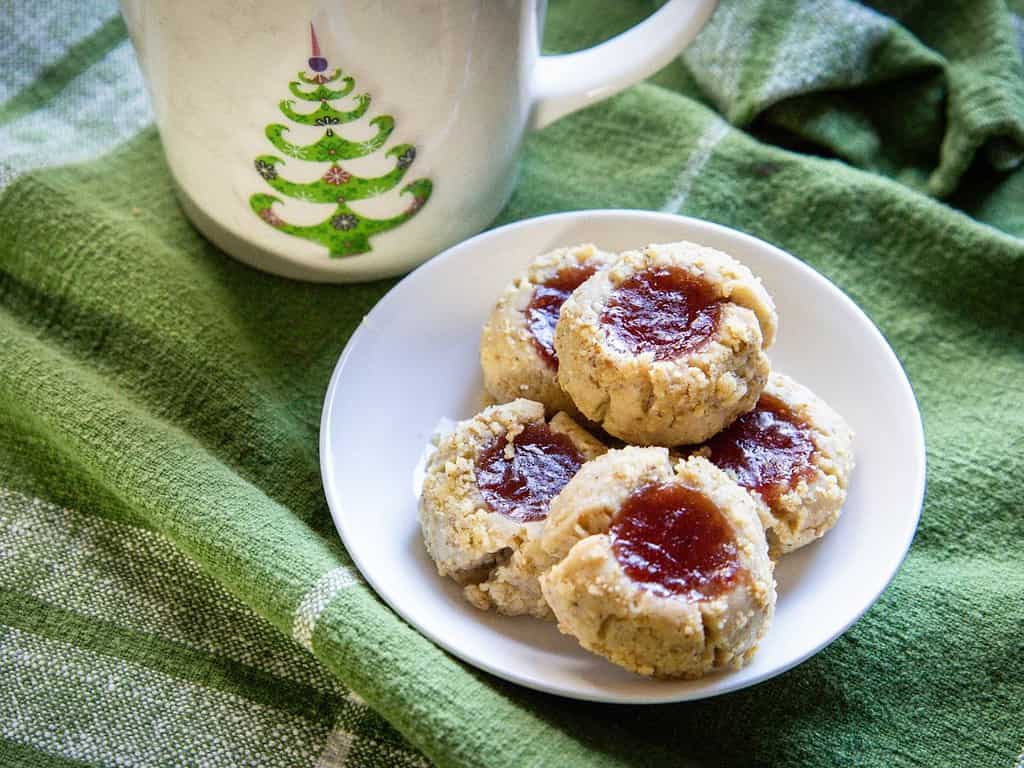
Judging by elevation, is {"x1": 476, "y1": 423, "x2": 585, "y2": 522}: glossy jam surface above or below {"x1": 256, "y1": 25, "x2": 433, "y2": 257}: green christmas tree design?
below

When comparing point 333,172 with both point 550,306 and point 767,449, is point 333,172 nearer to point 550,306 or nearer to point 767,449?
point 550,306

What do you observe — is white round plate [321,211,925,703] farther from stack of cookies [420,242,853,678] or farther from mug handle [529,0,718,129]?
mug handle [529,0,718,129]

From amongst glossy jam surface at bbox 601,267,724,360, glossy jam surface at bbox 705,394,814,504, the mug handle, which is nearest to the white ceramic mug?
the mug handle

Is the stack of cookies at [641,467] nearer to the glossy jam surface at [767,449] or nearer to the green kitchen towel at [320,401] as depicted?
the glossy jam surface at [767,449]

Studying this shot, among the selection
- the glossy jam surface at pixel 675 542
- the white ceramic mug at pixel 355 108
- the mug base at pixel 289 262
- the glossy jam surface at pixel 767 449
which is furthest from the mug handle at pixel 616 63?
the glossy jam surface at pixel 675 542

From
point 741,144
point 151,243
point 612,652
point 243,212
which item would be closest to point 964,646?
point 612,652

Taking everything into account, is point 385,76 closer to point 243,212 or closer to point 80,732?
point 243,212
